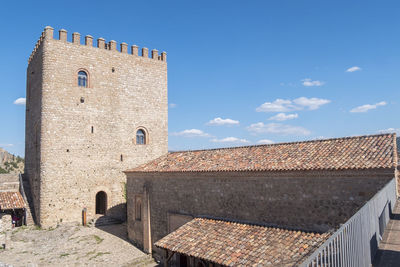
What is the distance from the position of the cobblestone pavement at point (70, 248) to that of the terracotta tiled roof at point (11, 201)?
1.60m

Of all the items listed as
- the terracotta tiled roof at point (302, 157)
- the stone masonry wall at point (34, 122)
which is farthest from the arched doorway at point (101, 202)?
the terracotta tiled roof at point (302, 157)

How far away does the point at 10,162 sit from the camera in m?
53.6

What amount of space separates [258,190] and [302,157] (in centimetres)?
212

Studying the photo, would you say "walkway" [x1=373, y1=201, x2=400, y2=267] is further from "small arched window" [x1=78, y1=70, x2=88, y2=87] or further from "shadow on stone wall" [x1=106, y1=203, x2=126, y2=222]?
"small arched window" [x1=78, y1=70, x2=88, y2=87]

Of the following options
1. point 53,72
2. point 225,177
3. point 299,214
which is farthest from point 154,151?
point 299,214

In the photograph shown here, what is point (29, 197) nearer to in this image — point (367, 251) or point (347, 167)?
point (347, 167)

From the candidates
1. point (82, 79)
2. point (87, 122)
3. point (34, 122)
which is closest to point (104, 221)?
point (87, 122)

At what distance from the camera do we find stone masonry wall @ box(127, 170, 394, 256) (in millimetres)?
9336

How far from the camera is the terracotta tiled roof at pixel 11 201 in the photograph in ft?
62.1

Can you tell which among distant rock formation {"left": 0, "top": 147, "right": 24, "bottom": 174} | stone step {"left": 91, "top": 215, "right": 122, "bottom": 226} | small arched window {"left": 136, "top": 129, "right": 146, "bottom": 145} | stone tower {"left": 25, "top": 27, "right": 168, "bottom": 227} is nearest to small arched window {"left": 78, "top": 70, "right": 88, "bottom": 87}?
stone tower {"left": 25, "top": 27, "right": 168, "bottom": 227}

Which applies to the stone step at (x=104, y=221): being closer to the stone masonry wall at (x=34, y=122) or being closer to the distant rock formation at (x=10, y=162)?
the stone masonry wall at (x=34, y=122)

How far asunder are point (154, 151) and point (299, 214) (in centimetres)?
1469

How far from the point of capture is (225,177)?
12.5 m

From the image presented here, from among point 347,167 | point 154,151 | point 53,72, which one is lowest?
point 347,167
